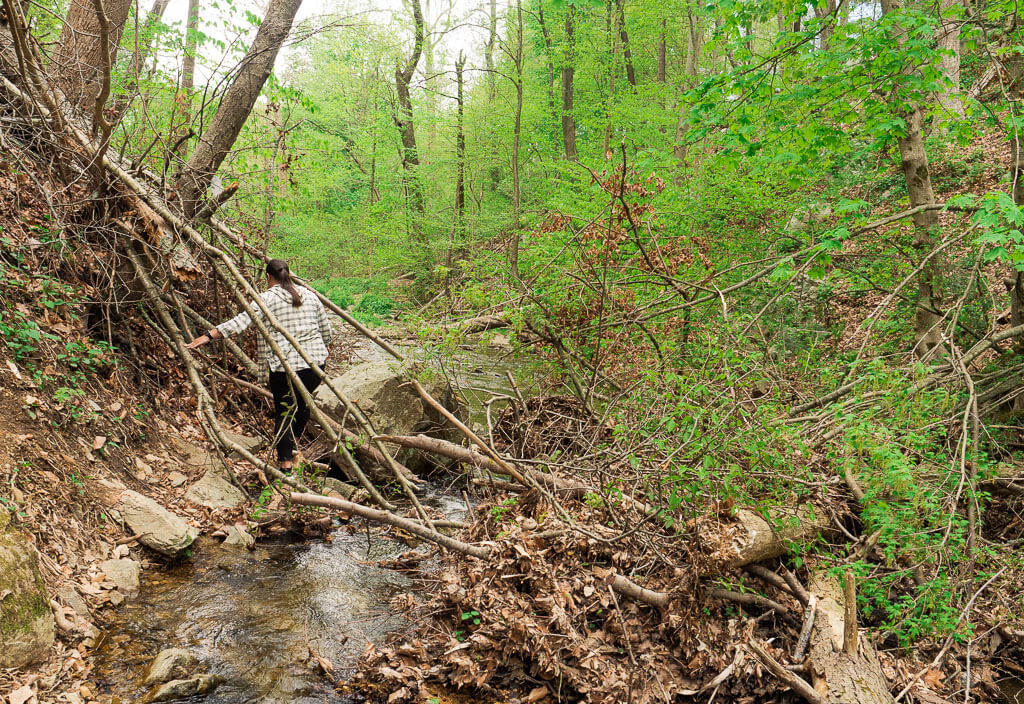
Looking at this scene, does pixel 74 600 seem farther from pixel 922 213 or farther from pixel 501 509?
pixel 922 213

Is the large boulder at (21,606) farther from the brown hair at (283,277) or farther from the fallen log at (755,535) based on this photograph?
the fallen log at (755,535)

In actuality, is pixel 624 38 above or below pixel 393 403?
above

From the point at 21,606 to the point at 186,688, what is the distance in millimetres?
939

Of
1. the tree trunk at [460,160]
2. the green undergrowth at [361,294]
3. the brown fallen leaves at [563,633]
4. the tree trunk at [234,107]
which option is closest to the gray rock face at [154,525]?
the brown fallen leaves at [563,633]

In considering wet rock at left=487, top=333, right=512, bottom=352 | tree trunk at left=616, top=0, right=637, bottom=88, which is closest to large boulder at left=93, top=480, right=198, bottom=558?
wet rock at left=487, top=333, right=512, bottom=352

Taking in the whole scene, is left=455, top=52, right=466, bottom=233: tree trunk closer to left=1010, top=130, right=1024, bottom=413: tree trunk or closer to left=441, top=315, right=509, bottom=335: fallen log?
left=441, top=315, right=509, bottom=335: fallen log

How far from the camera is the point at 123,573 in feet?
13.3

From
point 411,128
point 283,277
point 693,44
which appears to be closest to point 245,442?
point 283,277

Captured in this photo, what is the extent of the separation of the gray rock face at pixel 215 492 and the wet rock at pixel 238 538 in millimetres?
392

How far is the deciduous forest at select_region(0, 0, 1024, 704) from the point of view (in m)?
3.69

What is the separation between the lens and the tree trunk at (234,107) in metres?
6.52

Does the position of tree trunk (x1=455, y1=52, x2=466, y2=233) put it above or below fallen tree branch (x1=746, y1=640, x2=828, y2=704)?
above

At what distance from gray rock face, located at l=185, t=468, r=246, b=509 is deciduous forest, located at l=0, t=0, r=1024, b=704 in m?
0.04

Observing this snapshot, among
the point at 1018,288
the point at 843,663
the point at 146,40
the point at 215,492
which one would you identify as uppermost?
the point at 146,40
